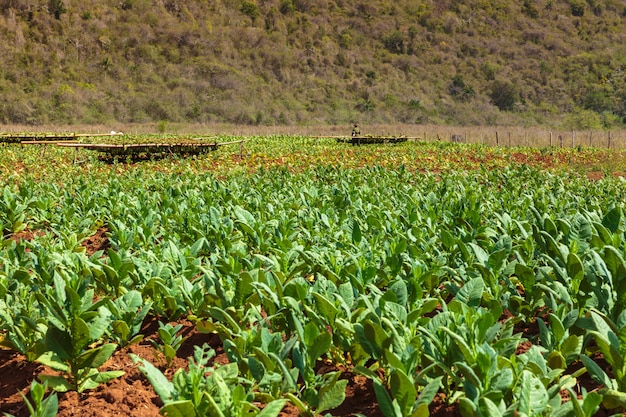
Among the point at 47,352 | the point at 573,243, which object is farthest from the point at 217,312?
A: the point at 573,243

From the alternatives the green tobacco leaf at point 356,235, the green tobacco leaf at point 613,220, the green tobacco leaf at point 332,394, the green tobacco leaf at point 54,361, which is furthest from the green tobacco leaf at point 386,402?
the green tobacco leaf at point 613,220

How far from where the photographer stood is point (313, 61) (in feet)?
289

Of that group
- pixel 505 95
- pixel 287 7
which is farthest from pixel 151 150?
pixel 287 7

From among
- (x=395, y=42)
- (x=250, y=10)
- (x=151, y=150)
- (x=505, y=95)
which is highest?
(x=250, y=10)

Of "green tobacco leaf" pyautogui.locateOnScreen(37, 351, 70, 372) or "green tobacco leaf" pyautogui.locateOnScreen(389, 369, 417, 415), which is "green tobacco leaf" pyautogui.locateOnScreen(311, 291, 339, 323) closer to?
"green tobacco leaf" pyautogui.locateOnScreen(389, 369, 417, 415)

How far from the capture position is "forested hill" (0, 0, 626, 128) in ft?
235

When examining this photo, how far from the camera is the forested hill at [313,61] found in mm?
71688

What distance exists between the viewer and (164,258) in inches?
180

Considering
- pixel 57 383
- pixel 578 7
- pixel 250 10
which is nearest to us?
pixel 57 383

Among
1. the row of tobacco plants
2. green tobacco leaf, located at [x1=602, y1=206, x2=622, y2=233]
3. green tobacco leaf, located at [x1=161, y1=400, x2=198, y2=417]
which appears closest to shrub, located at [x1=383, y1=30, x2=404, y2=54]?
the row of tobacco plants

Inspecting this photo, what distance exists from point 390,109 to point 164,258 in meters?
75.0

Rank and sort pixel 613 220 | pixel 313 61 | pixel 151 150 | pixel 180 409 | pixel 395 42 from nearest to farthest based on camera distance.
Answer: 1. pixel 180 409
2. pixel 613 220
3. pixel 151 150
4. pixel 313 61
5. pixel 395 42

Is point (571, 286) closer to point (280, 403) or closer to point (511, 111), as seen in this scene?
point (280, 403)

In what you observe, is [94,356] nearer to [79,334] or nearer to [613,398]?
[79,334]
